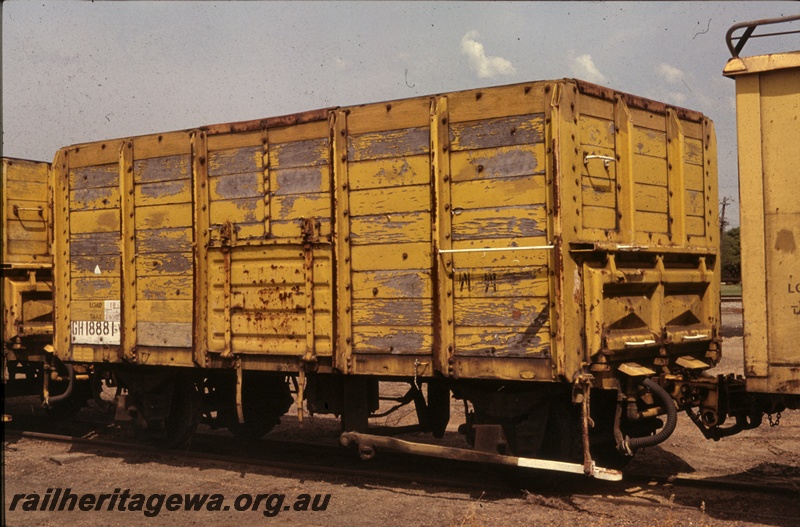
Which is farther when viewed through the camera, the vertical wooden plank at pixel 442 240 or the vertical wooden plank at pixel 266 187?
the vertical wooden plank at pixel 266 187

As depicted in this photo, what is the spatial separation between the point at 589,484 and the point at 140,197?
562cm

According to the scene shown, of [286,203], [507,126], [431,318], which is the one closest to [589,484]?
[431,318]

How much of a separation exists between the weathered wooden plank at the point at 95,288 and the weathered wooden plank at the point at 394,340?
135 inches

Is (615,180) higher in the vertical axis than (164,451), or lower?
higher

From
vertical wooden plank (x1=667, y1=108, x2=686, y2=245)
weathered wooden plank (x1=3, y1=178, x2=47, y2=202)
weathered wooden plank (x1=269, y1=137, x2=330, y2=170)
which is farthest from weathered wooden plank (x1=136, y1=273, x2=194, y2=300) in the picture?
vertical wooden plank (x1=667, y1=108, x2=686, y2=245)

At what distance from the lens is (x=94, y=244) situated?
32.5ft

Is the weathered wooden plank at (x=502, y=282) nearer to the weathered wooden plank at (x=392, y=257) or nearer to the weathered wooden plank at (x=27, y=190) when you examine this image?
the weathered wooden plank at (x=392, y=257)

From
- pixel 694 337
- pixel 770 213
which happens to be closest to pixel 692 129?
pixel 694 337

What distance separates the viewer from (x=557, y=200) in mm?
6711

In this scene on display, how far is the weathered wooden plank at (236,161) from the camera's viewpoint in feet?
28.0

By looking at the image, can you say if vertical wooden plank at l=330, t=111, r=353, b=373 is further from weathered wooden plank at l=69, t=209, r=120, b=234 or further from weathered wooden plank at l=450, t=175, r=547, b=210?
weathered wooden plank at l=69, t=209, r=120, b=234

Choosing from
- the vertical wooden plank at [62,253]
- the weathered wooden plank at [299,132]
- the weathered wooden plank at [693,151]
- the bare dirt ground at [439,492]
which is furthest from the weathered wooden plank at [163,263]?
the weathered wooden plank at [693,151]

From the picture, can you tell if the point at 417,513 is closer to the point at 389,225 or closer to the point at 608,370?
the point at 608,370

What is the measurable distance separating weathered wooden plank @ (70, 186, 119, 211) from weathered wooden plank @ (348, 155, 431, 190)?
334cm
